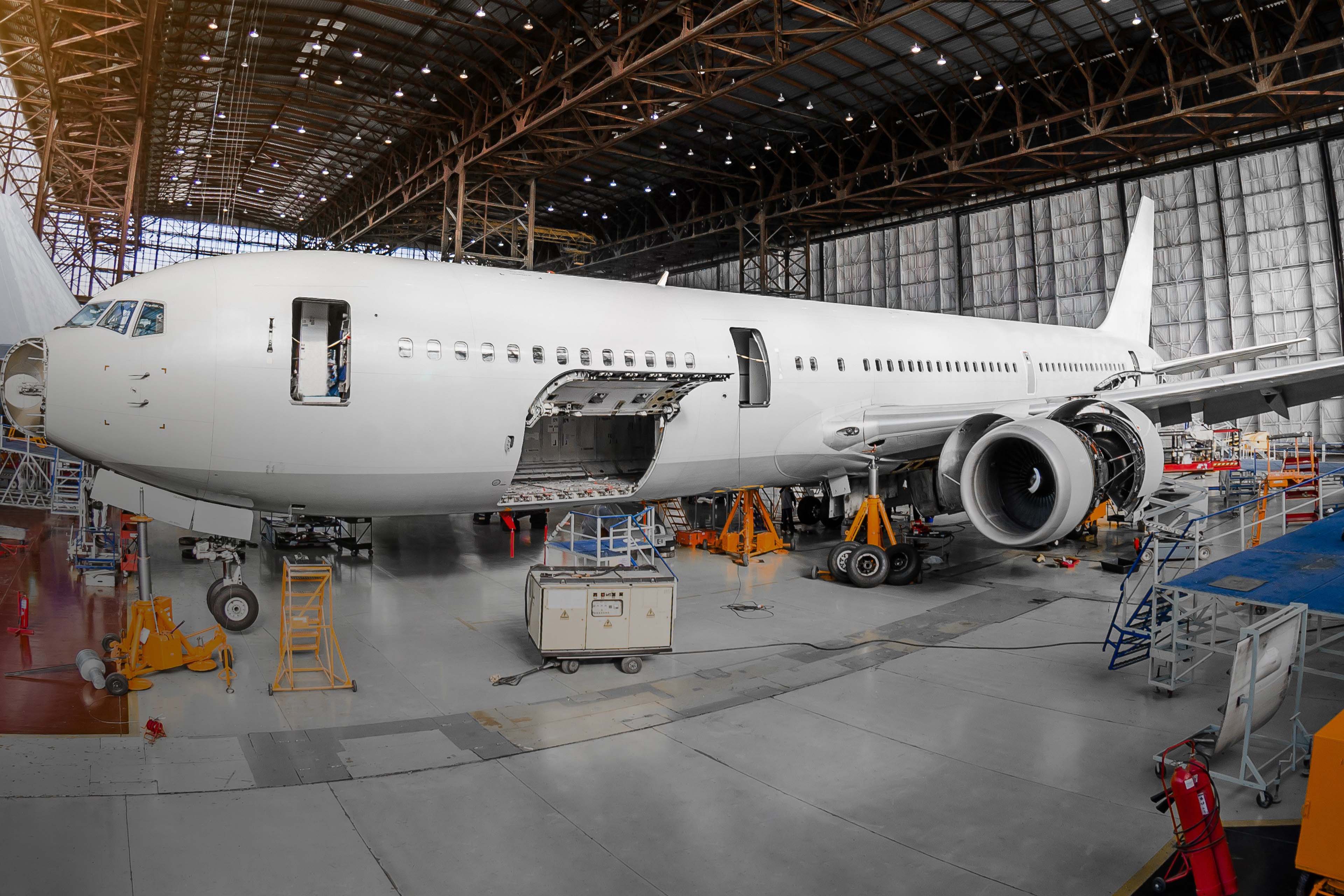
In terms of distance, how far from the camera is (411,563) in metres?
16.0

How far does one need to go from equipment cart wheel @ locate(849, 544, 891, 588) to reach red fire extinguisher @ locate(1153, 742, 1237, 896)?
28.7 ft

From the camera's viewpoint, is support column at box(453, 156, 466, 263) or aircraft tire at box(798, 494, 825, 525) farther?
support column at box(453, 156, 466, 263)

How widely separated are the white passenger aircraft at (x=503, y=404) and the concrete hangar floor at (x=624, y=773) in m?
2.09

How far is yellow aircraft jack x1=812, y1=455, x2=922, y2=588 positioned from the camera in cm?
1372

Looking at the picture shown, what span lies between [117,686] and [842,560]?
10.4 m

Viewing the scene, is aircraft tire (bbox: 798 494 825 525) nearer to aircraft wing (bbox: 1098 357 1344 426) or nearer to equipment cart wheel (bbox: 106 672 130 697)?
aircraft wing (bbox: 1098 357 1344 426)

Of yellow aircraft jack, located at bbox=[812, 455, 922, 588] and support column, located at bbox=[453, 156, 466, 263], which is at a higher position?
support column, located at bbox=[453, 156, 466, 263]

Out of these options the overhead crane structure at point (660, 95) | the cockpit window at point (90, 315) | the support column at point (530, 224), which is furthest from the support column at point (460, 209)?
the cockpit window at point (90, 315)

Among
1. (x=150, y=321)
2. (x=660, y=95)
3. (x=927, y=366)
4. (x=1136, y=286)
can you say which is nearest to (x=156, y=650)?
(x=150, y=321)

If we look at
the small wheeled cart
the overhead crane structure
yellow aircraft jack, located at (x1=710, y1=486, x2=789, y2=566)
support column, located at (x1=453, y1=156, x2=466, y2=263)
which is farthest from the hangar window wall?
the small wheeled cart

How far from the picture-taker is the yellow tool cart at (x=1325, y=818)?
14.1 ft

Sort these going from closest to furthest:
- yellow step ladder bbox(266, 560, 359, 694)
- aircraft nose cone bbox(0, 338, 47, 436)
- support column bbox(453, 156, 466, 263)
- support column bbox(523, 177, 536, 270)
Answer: yellow step ladder bbox(266, 560, 359, 694) → aircraft nose cone bbox(0, 338, 47, 436) → support column bbox(453, 156, 466, 263) → support column bbox(523, 177, 536, 270)

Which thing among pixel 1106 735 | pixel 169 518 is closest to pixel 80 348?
pixel 169 518

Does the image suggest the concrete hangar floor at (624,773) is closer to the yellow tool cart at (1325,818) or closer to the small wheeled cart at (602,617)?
the small wheeled cart at (602,617)
